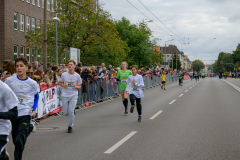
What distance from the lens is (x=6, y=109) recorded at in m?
4.37

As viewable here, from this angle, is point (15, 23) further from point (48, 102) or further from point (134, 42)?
point (48, 102)

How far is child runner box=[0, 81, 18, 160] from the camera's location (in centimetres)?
417

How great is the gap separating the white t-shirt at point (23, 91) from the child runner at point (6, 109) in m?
1.05

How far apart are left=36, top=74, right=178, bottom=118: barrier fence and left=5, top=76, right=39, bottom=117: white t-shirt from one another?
594 centimetres

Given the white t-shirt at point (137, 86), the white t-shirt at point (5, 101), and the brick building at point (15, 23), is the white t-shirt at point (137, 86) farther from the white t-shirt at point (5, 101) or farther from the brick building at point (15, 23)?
the brick building at point (15, 23)

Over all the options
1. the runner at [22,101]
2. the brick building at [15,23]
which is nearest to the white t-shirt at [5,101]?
the runner at [22,101]

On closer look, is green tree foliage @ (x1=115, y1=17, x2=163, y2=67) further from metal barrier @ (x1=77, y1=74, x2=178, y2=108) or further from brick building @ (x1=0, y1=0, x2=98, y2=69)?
metal barrier @ (x1=77, y1=74, x2=178, y2=108)

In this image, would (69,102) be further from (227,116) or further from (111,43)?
(111,43)

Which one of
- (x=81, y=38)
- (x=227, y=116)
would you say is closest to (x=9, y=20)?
(x=81, y=38)

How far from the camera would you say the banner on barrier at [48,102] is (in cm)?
1173

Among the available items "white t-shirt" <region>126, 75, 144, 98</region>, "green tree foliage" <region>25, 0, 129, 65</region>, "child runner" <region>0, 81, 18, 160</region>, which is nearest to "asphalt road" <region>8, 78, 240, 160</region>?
"white t-shirt" <region>126, 75, 144, 98</region>

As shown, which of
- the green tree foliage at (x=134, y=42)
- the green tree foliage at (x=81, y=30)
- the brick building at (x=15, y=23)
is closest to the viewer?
the green tree foliage at (x=81, y=30)

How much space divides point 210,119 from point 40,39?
96.4 ft

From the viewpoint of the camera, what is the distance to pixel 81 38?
1478 inches
